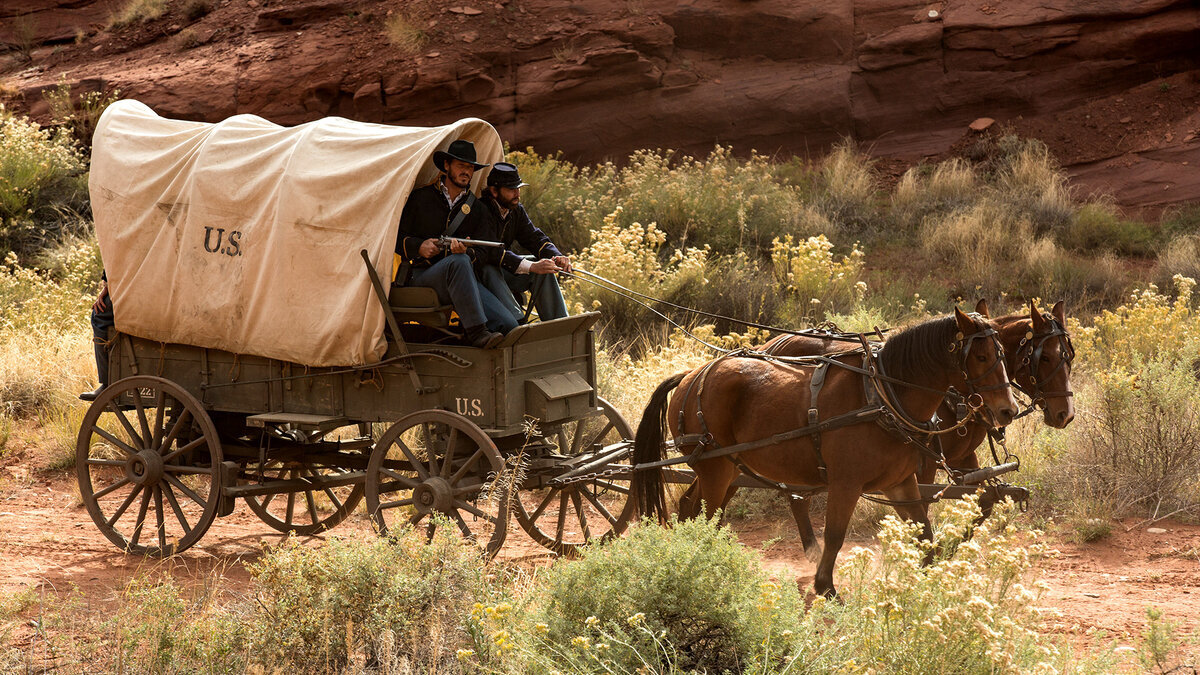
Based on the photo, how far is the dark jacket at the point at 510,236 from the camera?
271 inches

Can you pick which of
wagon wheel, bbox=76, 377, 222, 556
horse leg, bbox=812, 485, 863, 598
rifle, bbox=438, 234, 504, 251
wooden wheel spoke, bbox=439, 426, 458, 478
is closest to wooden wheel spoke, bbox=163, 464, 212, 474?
wagon wheel, bbox=76, 377, 222, 556

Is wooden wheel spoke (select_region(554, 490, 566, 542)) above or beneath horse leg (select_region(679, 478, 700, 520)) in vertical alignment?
beneath

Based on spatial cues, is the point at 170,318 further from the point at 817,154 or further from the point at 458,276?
the point at 817,154

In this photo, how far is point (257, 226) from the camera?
6.75 meters

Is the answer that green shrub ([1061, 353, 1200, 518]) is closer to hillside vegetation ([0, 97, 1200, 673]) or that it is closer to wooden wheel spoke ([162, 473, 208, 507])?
hillside vegetation ([0, 97, 1200, 673])

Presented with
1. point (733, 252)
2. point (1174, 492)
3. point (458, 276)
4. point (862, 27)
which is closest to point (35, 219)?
point (733, 252)

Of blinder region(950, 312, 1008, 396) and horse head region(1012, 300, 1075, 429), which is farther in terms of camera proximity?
horse head region(1012, 300, 1075, 429)

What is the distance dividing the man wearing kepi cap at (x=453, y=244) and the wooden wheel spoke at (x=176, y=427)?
69.3 inches

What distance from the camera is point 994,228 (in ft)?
48.0

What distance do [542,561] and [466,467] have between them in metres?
1.25

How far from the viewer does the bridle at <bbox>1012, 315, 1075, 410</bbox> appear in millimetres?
5879

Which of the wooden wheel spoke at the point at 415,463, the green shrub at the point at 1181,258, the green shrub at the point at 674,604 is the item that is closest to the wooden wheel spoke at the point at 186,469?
the wooden wheel spoke at the point at 415,463

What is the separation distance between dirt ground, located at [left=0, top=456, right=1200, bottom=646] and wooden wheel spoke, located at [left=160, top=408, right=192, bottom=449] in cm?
77

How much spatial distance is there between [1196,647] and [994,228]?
10380 mm
